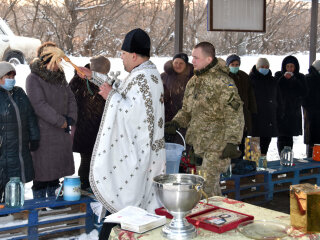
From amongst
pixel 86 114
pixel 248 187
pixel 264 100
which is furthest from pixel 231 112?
pixel 264 100

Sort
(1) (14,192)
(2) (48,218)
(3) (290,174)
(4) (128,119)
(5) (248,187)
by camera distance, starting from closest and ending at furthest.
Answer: (4) (128,119) → (1) (14,192) → (2) (48,218) → (5) (248,187) → (3) (290,174)

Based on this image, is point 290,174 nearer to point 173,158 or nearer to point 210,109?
point 210,109

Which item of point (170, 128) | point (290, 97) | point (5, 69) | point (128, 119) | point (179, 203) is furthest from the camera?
point (290, 97)

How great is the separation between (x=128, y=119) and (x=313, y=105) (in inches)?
178

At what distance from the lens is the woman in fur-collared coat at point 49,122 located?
4.33 meters

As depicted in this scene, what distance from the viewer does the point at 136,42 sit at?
10.3 feet

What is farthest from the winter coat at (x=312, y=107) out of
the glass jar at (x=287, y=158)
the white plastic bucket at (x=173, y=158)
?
the white plastic bucket at (x=173, y=158)

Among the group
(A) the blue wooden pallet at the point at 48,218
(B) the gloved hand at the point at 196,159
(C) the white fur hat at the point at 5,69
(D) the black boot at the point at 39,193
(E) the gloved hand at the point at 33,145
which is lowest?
(A) the blue wooden pallet at the point at 48,218

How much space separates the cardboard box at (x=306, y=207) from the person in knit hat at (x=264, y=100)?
4534 millimetres

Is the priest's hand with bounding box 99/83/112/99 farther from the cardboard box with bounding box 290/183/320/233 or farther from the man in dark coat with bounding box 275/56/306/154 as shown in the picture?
the man in dark coat with bounding box 275/56/306/154

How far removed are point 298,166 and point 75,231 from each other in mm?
3034

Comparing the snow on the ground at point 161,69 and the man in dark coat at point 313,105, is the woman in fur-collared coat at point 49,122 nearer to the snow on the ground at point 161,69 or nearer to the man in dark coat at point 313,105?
the snow on the ground at point 161,69

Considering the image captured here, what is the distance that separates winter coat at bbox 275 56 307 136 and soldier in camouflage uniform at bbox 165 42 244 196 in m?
3.04

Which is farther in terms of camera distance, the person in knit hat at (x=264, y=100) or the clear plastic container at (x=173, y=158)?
the person in knit hat at (x=264, y=100)
